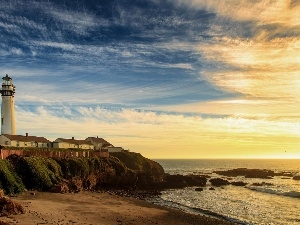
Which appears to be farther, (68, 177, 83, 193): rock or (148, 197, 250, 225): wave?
(68, 177, 83, 193): rock

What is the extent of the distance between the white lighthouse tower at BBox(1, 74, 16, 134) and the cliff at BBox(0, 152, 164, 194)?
23309 millimetres

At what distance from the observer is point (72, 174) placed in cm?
6347

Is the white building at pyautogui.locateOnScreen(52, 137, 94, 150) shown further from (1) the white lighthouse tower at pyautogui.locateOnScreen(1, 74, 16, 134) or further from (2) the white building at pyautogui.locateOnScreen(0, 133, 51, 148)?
(1) the white lighthouse tower at pyautogui.locateOnScreen(1, 74, 16, 134)

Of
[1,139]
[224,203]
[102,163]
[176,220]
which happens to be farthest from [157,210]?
[1,139]

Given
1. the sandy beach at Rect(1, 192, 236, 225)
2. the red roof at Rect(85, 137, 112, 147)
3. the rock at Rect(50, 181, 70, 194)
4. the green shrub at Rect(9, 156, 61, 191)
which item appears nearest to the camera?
the sandy beach at Rect(1, 192, 236, 225)

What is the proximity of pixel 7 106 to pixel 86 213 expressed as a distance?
50.7 m

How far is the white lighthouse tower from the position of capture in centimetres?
7831

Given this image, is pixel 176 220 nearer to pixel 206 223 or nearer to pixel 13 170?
pixel 206 223

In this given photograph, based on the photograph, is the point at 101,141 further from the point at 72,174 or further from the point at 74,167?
the point at 72,174

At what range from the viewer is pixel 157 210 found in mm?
46531

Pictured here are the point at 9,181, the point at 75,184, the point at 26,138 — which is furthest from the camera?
the point at 26,138

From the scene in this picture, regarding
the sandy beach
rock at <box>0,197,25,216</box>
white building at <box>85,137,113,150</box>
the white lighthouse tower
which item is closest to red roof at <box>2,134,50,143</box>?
the white lighthouse tower

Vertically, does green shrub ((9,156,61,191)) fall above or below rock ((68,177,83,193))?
above

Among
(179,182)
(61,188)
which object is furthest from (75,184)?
(179,182)
